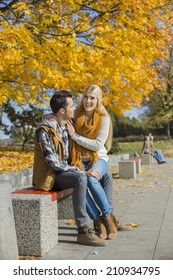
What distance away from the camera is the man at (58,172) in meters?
5.01

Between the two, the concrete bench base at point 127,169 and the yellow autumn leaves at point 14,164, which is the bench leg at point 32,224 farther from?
the concrete bench base at point 127,169

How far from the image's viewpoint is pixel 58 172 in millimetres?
5230

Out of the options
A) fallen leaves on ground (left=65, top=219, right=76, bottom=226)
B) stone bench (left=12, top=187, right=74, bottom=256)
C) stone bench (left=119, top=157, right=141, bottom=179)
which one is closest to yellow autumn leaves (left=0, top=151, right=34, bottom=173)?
stone bench (left=119, top=157, right=141, bottom=179)

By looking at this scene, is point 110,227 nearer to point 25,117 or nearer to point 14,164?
point 14,164

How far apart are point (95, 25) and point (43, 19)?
127 centimetres

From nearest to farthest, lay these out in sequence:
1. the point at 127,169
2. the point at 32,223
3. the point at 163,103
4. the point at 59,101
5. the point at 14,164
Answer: the point at 32,223 → the point at 59,101 → the point at 14,164 → the point at 127,169 → the point at 163,103

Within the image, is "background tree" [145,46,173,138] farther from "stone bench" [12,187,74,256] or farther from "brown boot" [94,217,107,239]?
"stone bench" [12,187,74,256]

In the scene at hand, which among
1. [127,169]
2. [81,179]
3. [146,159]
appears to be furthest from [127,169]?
[81,179]

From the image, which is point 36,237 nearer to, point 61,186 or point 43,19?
point 61,186

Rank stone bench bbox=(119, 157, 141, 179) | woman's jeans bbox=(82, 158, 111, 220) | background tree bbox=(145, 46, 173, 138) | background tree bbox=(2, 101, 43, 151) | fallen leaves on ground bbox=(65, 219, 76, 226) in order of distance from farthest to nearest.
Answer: background tree bbox=(145, 46, 173, 138) → background tree bbox=(2, 101, 43, 151) → stone bench bbox=(119, 157, 141, 179) → fallen leaves on ground bbox=(65, 219, 76, 226) → woman's jeans bbox=(82, 158, 111, 220)

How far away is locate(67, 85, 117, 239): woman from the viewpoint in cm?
536

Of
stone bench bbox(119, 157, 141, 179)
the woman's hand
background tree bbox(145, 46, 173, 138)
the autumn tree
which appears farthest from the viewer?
background tree bbox(145, 46, 173, 138)

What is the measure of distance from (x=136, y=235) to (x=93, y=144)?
1234 mm

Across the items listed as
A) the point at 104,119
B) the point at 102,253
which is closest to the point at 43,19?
the point at 104,119
